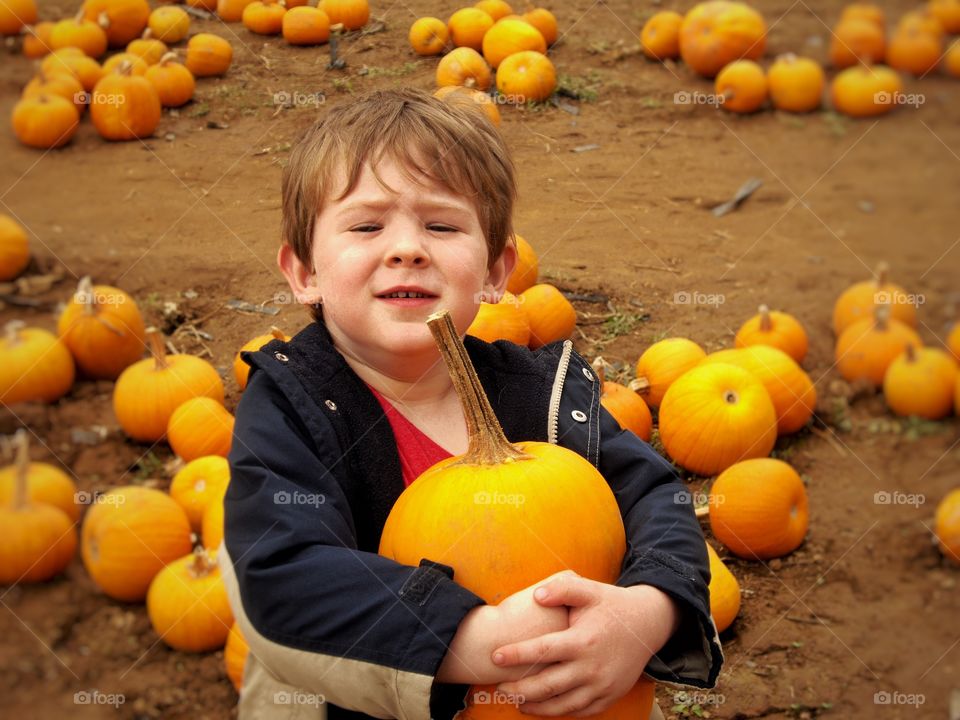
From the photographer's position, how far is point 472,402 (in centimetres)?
173

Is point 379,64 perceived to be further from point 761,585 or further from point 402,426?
point 761,585

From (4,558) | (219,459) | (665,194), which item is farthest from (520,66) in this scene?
(4,558)

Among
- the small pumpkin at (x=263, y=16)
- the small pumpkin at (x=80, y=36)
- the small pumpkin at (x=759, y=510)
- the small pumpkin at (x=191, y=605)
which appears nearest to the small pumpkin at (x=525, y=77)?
the small pumpkin at (x=263, y=16)

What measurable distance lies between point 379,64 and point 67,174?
1014 mm

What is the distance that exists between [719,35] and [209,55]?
3048 mm

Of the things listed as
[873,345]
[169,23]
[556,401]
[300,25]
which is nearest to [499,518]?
[556,401]

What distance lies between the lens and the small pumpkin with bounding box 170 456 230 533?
2.73 metres

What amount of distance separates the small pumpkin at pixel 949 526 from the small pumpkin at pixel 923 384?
→ 63cm

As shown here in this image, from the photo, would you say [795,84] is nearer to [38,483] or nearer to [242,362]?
[242,362]

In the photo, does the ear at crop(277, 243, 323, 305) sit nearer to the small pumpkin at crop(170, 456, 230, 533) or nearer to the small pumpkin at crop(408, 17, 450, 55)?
the small pumpkin at crop(170, 456, 230, 533)

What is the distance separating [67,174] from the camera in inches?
106

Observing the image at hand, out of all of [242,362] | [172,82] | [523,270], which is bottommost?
[242,362]

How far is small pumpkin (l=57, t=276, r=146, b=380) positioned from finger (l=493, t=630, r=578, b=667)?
1.74 m

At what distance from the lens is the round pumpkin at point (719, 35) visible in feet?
16.0
